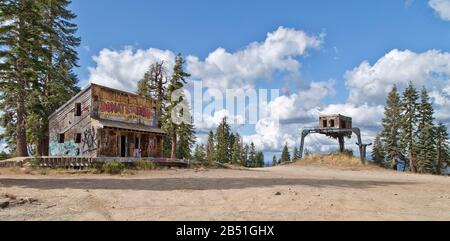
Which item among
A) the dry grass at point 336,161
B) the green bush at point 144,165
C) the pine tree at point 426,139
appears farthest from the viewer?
the pine tree at point 426,139

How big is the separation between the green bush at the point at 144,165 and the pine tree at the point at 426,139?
3721 cm

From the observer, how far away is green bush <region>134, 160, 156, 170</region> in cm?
2789

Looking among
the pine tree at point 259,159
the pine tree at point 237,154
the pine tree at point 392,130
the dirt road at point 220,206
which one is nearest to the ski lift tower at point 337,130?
the pine tree at point 392,130

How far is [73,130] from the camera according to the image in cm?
3266

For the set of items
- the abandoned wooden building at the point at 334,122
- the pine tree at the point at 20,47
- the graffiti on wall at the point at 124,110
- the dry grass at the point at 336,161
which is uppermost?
the pine tree at the point at 20,47

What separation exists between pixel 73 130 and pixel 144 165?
875 centimetres

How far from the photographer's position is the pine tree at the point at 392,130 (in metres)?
52.2

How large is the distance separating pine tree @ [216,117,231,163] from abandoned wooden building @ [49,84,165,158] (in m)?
36.0

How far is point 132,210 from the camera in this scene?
380 inches

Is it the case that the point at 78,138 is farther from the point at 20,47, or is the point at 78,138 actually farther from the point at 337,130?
the point at 337,130

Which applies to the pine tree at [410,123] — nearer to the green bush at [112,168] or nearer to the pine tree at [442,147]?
the pine tree at [442,147]

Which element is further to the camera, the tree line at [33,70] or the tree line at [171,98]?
the tree line at [171,98]

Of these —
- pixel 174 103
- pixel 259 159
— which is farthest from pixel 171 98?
pixel 259 159
